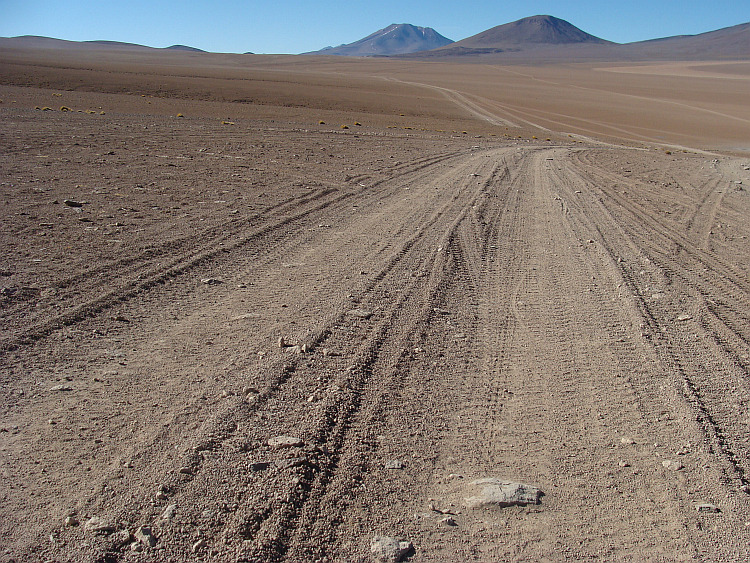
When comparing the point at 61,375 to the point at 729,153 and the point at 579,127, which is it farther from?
the point at 579,127

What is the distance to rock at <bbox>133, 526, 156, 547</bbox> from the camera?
107 inches

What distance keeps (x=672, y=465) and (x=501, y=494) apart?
3.47 ft

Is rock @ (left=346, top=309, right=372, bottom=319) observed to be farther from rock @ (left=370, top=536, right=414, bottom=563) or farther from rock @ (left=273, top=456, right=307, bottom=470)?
rock @ (left=370, top=536, right=414, bottom=563)

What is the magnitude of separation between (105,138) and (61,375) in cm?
1297

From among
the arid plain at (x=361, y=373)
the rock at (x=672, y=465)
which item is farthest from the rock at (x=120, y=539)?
the rock at (x=672, y=465)

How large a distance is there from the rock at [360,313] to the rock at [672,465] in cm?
257

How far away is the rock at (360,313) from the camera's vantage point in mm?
5305

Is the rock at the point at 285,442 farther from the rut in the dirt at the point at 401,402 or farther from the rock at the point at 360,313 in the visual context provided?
the rock at the point at 360,313

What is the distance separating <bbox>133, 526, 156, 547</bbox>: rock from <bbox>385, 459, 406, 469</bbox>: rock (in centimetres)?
122

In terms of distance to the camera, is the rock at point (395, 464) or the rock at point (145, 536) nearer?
the rock at point (145, 536)

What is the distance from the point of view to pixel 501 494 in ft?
10.4

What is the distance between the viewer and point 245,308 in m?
5.47

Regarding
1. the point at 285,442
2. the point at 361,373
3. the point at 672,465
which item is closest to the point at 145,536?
the point at 285,442

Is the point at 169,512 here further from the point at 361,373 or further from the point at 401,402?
the point at 361,373
